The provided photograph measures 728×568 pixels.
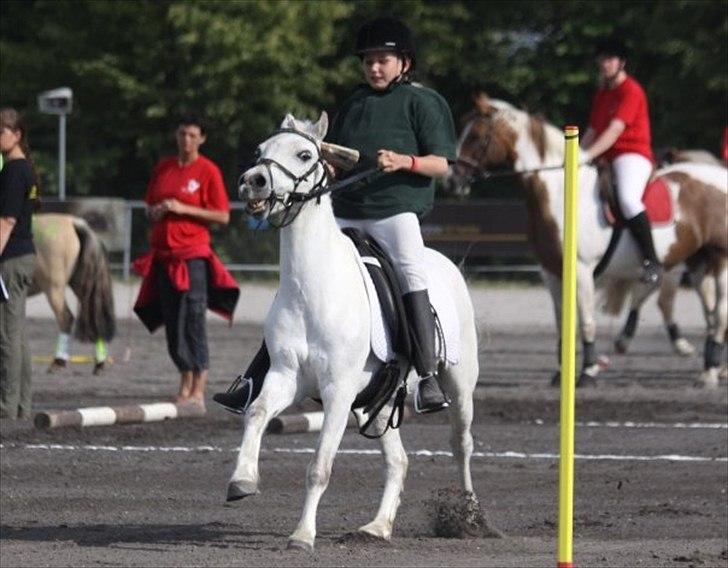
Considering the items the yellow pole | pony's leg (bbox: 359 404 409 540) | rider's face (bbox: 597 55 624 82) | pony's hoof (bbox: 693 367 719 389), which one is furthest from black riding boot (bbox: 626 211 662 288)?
the yellow pole

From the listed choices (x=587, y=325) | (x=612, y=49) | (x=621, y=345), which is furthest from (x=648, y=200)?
(x=621, y=345)

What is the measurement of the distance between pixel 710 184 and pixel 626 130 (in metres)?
1.43

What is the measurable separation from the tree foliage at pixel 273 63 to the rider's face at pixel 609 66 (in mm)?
18637

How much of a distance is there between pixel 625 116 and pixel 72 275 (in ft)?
18.8

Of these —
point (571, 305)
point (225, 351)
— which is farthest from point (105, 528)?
point (225, 351)

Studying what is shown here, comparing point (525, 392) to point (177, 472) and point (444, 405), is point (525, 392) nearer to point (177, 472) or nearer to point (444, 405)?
point (177, 472)

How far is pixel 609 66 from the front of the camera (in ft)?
56.4

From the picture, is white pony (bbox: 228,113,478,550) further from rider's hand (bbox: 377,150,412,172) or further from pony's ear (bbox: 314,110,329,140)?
rider's hand (bbox: 377,150,412,172)

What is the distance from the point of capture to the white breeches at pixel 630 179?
17453 mm

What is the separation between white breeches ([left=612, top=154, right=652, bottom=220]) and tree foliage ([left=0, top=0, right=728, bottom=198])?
1844 cm

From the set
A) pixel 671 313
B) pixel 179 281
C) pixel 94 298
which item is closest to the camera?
pixel 179 281

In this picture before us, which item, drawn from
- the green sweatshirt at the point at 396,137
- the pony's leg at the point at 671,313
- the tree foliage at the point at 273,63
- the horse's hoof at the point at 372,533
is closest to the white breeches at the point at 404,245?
the green sweatshirt at the point at 396,137

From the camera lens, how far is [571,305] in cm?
704

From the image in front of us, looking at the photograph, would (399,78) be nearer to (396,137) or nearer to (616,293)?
(396,137)
